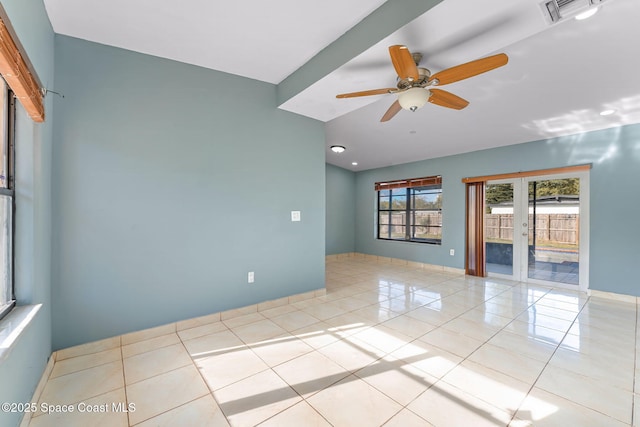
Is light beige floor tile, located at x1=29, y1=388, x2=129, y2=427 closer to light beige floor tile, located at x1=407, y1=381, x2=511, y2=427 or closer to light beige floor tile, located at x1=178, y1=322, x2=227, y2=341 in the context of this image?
light beige floor tile, located at x1=178, y1=322, x2=227, y2=341

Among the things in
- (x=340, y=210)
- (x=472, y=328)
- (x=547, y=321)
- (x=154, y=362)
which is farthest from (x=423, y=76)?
(x=340, y=210)

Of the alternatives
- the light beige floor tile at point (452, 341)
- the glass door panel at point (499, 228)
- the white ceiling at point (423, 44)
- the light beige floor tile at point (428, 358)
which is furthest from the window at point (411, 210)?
the light beige floor tile at point (428, 358)

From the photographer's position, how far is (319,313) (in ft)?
10.5

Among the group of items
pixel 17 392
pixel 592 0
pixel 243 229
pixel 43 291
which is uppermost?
pixel 592 0

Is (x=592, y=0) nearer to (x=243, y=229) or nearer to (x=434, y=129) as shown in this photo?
(x=434, y=129)

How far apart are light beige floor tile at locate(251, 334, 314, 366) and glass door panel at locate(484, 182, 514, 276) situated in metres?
4.36

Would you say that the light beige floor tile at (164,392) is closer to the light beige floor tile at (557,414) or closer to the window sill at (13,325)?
the window sill at (13,325)

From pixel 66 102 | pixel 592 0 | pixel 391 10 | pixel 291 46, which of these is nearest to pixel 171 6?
pixel 291 46

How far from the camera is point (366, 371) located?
204 cm

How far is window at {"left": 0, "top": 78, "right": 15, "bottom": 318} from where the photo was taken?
4.96 ft

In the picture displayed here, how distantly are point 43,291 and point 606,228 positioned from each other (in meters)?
6.44

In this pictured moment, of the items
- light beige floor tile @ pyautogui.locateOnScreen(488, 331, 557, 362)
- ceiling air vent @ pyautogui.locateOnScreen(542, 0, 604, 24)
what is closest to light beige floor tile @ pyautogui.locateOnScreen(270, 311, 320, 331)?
light beige floor tile @ pyautogui.locateOnScreen(488, 331, 557, 362)

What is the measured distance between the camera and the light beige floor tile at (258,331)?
8.39 ft

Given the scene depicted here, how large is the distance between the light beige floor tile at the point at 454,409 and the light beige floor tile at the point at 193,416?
1.17 metres
